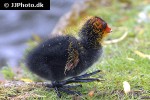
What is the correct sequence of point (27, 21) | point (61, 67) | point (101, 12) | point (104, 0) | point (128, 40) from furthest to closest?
point (27, 21)
point (104, 0)
point (101, 12)
point (128, 40)
point (61, 67)

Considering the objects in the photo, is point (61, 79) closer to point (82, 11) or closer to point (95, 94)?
point (95, 94)

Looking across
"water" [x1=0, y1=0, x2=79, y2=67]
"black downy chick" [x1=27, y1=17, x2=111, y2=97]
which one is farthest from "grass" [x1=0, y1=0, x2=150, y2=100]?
"water" [x1=0, y1=0, x2=79, y2=67]

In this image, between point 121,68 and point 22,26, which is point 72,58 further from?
point 22,26

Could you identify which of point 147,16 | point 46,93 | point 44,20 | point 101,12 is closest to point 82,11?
point 101,12

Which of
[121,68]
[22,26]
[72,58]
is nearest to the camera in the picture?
[72,58]

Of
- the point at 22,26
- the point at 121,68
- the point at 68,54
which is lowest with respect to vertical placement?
the point at 121,68

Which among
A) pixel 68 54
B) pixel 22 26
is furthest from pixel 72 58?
pixel 22 26

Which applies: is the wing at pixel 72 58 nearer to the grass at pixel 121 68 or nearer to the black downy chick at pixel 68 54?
the black downy chick at pixel 68 54

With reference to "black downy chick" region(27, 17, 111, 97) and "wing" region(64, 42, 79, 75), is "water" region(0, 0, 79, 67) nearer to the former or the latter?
"black downy chick" region(27, 17, 111, 97)
